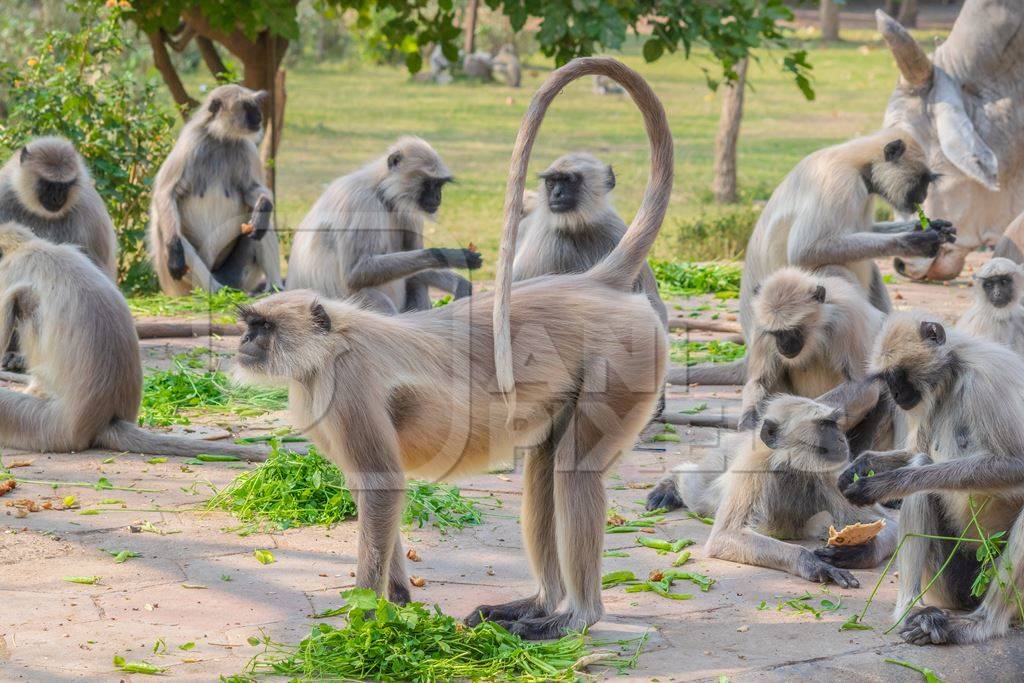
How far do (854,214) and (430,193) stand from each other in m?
2.06

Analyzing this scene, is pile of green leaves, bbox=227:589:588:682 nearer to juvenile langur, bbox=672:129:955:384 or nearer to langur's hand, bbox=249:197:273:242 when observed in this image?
juvenile langur, bbox=672:129:955:384

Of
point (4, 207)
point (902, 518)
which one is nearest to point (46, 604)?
point (902, 518)

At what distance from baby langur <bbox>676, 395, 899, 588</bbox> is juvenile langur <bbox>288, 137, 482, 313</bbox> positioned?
7.24 ft

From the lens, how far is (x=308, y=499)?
448 centimetres

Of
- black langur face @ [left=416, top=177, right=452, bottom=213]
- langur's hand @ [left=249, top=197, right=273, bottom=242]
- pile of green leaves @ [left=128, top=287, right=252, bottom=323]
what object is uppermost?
black langur face @ [left=416, top=177, right=452, bottom=213]

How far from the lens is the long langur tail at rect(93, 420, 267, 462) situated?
503 cm

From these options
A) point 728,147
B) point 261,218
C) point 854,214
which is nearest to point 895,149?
point 854,214

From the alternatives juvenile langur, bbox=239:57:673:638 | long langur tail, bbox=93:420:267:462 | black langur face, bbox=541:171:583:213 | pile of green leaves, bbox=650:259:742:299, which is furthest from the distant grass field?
juvenile langur, bbox=239:57:673:638

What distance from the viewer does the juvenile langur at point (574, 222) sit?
5578mm

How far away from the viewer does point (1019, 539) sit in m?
3.39

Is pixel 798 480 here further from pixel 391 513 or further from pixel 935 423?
pixel 391 513

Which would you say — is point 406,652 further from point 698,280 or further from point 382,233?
point 698,280

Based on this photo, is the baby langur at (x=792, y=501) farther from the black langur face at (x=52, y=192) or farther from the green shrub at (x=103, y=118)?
the green shrub at (x=103, y=118)

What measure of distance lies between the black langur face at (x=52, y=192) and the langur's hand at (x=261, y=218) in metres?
1.49
